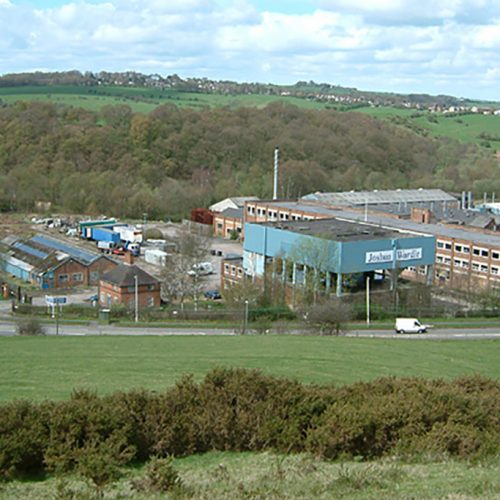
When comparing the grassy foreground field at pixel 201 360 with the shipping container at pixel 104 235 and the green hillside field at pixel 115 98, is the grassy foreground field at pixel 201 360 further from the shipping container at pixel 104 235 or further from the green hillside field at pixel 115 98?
the green hillside field at pixel 115 98

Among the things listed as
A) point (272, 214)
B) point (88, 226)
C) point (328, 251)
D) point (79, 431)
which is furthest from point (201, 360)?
point (88, 226)

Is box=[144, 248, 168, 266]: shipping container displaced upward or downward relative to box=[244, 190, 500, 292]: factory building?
downward

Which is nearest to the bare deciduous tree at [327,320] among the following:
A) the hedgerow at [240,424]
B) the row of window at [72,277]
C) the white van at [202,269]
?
the white van at [202,269]

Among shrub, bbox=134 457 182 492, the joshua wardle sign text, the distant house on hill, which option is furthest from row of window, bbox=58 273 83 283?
shrub, bbox=134 457 182 492

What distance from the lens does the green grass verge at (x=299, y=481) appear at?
387 inches

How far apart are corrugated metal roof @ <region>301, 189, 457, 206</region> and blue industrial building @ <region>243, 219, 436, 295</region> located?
2954 cm

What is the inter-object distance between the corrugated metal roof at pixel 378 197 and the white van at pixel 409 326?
136 feet

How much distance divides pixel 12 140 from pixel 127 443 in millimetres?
105992

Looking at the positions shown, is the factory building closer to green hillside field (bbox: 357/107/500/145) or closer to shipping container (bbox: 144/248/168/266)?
shipping container (bbox: 144/248/168/266)

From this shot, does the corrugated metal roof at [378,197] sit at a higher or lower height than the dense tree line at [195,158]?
lower

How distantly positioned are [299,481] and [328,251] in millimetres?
36027

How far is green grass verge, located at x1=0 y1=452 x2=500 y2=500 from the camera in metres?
9.82

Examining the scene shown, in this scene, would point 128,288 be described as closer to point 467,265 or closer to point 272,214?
point 467,265

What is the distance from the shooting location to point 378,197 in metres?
87.9
